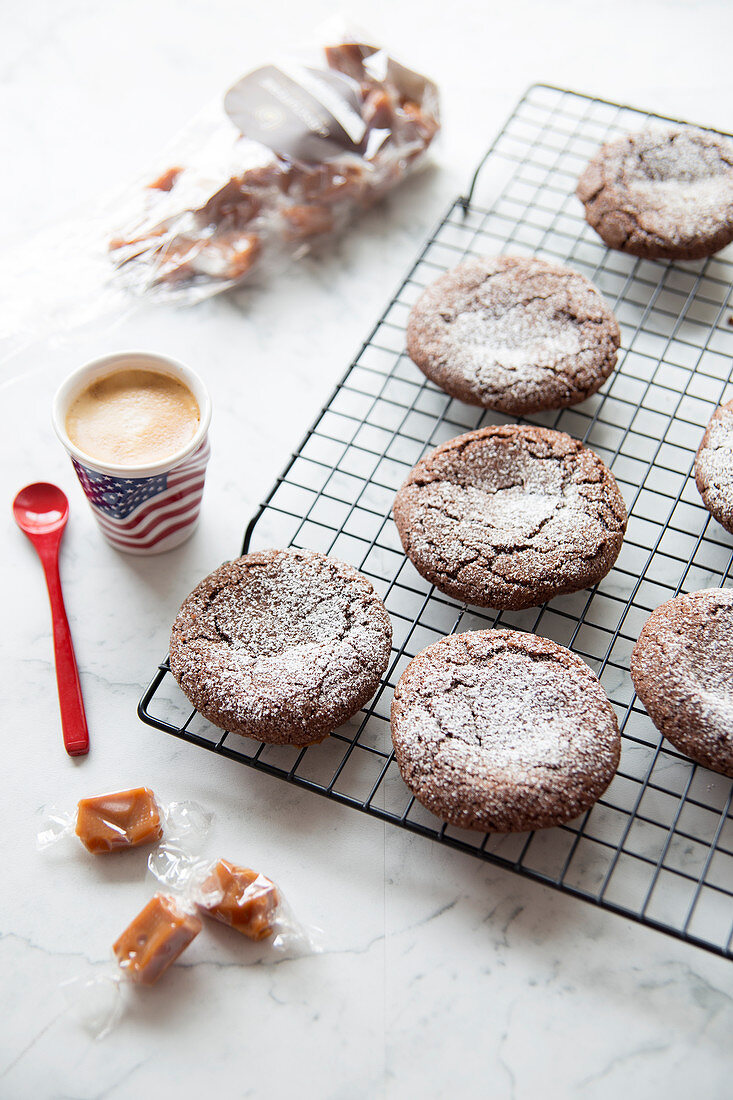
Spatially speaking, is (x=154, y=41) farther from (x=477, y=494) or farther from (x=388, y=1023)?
(x=388, y=1023)

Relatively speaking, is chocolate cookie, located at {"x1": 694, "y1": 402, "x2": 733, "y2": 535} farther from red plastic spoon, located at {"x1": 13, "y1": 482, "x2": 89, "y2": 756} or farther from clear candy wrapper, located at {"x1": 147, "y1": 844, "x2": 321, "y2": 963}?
red plastic spoon, located at {"x1": 13, "y1": 482, "x2": 89, "y2": 756}

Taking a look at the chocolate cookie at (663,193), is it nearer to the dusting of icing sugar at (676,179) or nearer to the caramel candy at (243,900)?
the dusting of icing sugar at (676,179)

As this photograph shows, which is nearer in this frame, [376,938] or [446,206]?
[376,938]

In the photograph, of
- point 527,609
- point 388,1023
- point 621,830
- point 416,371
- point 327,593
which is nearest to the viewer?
point 388,1023

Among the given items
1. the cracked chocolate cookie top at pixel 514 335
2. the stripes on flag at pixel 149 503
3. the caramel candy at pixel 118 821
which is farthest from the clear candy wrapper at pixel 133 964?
the cracked chocolate cookie top at pixel 514 335

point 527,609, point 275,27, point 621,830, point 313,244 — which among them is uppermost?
point 275,27

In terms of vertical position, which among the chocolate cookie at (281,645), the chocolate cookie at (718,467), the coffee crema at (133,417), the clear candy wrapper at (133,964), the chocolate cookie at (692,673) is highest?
the coffee crema at (133,417)

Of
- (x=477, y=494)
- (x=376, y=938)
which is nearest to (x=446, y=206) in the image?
(x=477, y=494)
